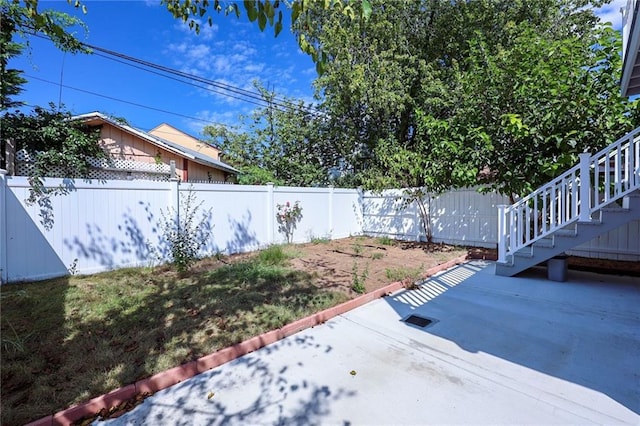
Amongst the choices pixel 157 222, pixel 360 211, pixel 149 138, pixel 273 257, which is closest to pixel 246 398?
pixel 273 257

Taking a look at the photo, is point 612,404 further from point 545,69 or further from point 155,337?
point 545,69

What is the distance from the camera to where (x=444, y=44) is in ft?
36.2

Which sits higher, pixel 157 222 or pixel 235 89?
pixel 235 89

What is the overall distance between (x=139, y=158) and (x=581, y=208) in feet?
41.4

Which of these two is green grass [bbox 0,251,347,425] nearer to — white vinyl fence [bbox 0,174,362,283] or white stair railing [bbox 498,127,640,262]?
white vinyl fence [bbox 0,174,362,283]

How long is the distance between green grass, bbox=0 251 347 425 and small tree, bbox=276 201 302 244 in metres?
2.78

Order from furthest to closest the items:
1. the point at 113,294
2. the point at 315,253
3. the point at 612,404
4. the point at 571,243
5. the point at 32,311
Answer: the point at 315,253 < the point at 571,243 < the point at 113,294 < the point at 32,311 < the point at 612,404

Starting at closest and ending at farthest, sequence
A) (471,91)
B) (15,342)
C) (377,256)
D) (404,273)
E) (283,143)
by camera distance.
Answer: (15,342), (404,273), (471,91), (377,256), (283,143)

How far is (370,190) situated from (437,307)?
6294mm

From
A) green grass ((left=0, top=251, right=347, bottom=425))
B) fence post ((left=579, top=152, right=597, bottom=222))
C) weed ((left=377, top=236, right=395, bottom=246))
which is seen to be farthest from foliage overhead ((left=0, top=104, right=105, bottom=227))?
fence post ((left=579, top=152, right=597, bottom=222))

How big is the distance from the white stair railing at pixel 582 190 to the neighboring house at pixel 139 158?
8.88 meters

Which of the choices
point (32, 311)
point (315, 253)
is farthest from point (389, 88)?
point (32, 311)

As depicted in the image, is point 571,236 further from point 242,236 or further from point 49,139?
point 49,139

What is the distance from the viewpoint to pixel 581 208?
479 cm
